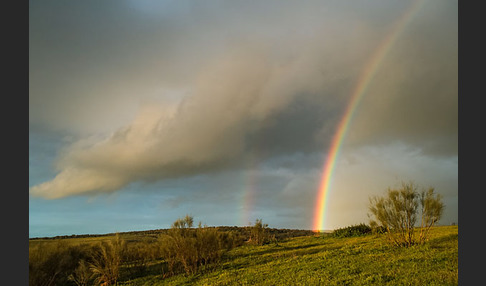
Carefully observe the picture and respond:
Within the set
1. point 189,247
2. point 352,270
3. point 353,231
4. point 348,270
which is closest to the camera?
point 352,270

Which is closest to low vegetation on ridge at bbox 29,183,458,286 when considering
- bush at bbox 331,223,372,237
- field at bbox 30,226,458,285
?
field at bbox 30,226,458,285

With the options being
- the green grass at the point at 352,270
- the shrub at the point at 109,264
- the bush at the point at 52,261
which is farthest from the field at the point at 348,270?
the bush at the point at 52,261

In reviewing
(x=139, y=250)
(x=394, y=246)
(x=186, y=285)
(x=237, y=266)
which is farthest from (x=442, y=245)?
(x=139, y=250)

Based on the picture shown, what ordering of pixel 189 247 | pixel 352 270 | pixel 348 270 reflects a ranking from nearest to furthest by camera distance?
1. pixel 352 270
2. pixel 348 270
3. pixel 189 247

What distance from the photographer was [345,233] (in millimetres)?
39219

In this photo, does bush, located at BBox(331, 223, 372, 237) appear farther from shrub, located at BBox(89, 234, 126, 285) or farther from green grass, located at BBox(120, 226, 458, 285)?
shrub, located at BBox(89, 234, 126, 285)

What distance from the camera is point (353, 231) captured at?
3906cm

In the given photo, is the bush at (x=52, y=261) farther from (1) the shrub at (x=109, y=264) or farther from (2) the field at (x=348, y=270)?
(1) the shrub at (x=109, y=264)

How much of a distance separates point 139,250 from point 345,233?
2306 centimetres

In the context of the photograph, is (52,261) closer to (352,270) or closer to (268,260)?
(268,260)

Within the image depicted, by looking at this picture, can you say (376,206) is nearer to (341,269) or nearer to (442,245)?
(442,245)

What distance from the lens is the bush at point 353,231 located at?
3838 cm

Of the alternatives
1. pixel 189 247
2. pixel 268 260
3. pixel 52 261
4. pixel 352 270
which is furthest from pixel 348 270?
pixel 52 261

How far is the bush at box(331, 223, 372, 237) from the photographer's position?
38.4 m
